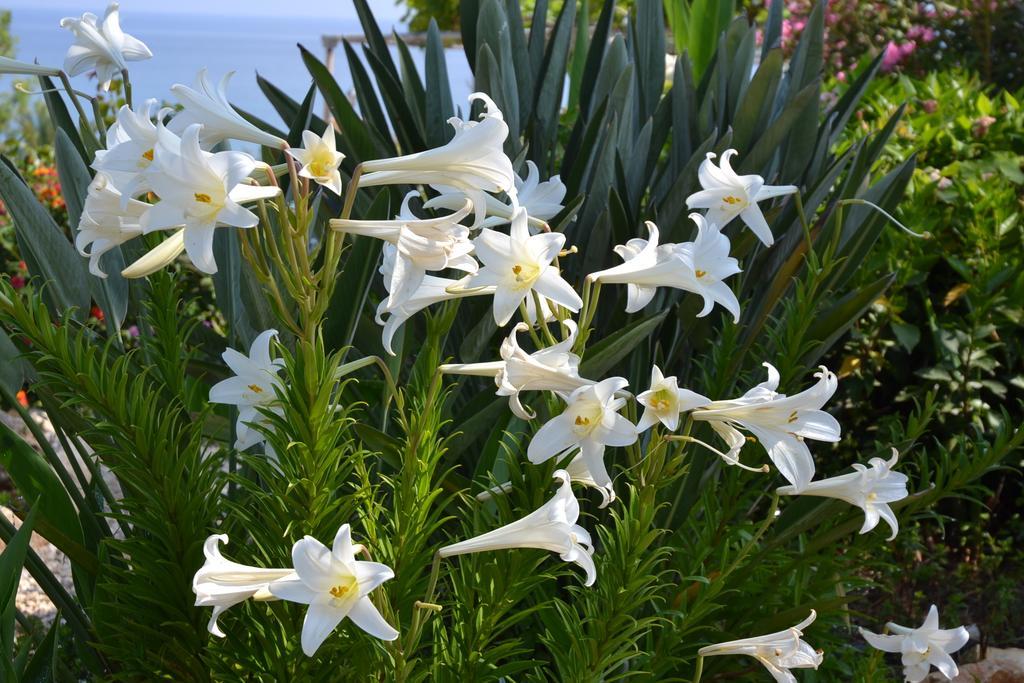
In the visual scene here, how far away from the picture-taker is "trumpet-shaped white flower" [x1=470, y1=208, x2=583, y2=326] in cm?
96

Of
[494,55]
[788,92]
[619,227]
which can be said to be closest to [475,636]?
[619,227]

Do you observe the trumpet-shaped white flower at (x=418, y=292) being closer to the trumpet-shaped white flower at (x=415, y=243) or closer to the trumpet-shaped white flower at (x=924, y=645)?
the trumpet-shaped white flower at (x=415, y=243)

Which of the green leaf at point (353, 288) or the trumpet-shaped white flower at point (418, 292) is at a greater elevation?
the trumpet-shaped white flower at point (418, 292)

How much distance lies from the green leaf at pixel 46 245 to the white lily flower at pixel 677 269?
0.80m

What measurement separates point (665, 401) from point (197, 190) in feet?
1.57

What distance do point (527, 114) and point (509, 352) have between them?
1280 mm

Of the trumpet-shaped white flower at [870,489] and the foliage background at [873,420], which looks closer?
the foliage background at [873,420]

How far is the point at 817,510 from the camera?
1.60m

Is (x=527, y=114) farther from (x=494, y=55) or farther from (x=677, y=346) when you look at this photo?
(x=677, y=346)

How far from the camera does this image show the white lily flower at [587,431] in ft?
3.01

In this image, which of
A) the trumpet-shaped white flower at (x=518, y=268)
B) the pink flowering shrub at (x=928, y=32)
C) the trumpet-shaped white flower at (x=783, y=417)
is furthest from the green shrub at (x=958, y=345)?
the pink flowering shrub at (x=928, y=32)

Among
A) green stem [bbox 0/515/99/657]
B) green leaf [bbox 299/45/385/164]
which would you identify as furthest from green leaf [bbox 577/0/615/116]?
green stem [bbox 0/515/99/657]

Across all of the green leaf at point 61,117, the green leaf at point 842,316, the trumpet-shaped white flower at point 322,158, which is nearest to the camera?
the trumpet-shaped white flower at point 322,158

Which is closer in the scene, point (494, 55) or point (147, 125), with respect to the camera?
point (147, 125)
